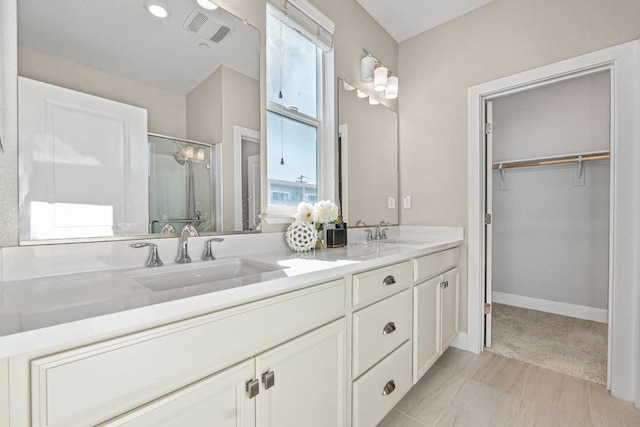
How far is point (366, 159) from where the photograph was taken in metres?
2.27

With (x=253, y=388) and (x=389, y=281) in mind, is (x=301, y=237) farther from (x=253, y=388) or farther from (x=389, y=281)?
(x=253, y=388)

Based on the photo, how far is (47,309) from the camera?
1.82ft

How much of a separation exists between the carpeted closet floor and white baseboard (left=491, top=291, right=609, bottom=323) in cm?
6

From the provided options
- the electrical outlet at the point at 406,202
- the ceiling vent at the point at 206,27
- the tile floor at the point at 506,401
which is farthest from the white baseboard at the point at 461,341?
the ceiling vent at the point at 206,27

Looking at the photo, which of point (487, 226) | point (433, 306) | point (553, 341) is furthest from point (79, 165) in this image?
point (553, 341)

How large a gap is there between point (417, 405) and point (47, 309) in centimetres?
174

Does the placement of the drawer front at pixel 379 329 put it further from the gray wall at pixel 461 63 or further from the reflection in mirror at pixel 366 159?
the gray wall at pixel 461 63

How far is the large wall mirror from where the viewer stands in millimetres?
914

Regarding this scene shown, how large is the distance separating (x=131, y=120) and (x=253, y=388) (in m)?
1.03

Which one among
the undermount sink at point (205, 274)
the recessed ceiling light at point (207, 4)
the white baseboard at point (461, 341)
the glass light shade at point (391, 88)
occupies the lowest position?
the white baseboard at point (461, 341)

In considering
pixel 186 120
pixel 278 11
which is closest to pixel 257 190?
pixel 186 120

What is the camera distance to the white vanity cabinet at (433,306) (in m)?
1.61

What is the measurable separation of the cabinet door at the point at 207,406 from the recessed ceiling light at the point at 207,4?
57.9 inches

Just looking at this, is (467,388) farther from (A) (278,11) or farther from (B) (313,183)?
(A) (278,11)
